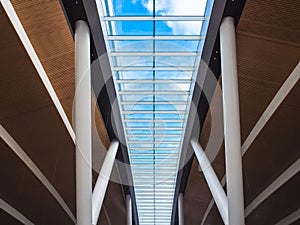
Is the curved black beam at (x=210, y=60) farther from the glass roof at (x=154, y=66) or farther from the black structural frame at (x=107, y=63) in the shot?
the glass roof at (x=154, y=66)

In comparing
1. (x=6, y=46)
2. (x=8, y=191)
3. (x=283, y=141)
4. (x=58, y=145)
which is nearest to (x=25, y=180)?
(x=8, y=191)

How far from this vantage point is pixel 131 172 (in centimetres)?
3412

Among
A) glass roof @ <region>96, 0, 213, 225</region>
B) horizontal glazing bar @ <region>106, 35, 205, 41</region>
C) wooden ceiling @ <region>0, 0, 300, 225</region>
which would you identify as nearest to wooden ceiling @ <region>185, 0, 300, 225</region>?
wooden ceiling @ <region>0, 0, 300, 225</region>

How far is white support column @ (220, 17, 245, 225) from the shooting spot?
14.8 metres

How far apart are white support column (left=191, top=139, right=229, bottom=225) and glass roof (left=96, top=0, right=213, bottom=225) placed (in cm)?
227

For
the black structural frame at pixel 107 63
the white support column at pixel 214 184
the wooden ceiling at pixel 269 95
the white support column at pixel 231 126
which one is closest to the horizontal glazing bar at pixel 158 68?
the black structural frame at pixel 107 63

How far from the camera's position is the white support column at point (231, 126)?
48.6ft

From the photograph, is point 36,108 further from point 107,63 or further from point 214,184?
point 214,184

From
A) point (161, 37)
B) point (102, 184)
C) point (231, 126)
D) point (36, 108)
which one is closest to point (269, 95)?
point (231, 126)

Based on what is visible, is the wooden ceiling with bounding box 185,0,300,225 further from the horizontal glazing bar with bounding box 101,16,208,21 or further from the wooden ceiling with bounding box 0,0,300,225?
the horizontal glazing bar with bounding box 101,16,208,21

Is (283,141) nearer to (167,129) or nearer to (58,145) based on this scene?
(58,145)

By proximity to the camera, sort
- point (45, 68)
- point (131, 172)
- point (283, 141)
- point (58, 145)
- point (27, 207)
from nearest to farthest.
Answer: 1. point (45, 68)
2. point (283, 141)
3. point (58, 145)
4. point (27, 207)
5. point (131, 172)

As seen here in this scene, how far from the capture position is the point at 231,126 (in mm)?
15531

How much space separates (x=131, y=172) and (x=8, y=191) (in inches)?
548
